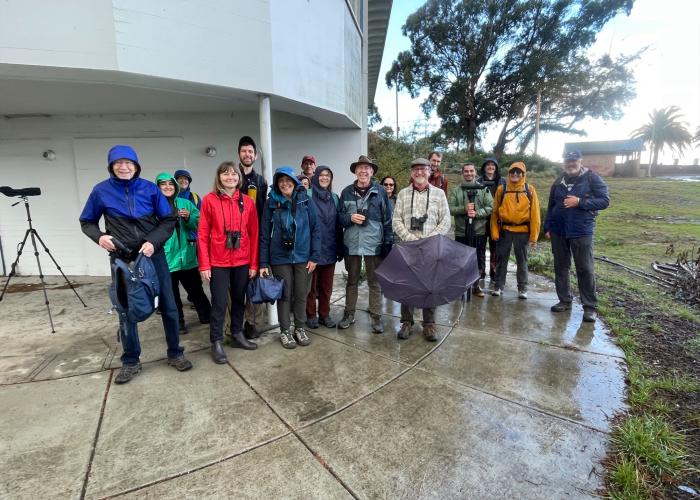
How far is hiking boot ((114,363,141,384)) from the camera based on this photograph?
3.17m

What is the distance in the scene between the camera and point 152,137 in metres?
6.42

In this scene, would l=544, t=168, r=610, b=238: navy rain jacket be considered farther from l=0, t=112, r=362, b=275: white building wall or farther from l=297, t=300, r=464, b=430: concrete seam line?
l=0, t=112, r=362, b=275: white building wall

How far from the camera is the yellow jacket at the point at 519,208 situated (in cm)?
486

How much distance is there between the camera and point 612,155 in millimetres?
38906

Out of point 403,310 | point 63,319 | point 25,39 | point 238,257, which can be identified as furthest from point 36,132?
point 403,310

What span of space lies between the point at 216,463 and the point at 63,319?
380cm

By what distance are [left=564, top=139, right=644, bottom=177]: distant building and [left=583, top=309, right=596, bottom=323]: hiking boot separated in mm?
37053

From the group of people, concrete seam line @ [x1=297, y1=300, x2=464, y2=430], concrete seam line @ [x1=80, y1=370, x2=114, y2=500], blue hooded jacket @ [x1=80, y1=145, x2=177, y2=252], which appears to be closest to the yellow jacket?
the group of people

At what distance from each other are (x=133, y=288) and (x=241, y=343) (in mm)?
1264

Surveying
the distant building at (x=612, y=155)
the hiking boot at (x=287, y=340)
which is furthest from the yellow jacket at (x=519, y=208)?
the distant building at (x=612, y=155)

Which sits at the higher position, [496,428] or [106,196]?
[106,196]

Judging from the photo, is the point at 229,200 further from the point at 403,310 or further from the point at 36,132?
the point at 36,132

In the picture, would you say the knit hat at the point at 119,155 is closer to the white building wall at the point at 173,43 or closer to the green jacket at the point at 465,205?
the white building wall at the point at 173,43

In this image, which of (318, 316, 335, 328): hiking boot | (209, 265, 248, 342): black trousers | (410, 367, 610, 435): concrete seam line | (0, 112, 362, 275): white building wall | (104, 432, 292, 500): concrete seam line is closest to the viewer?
(104, 432, 292, 500): concrete seam line
